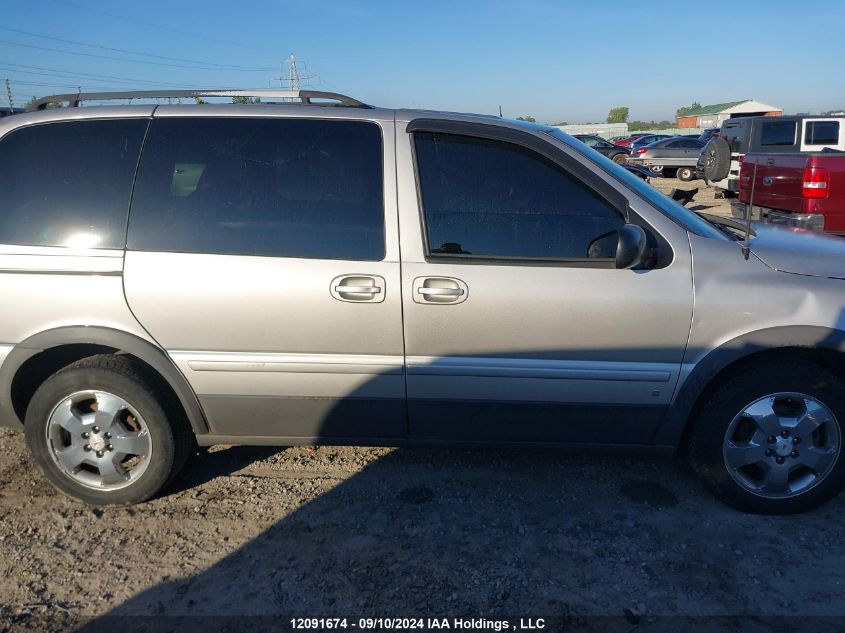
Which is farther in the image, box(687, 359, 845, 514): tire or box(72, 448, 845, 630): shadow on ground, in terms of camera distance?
box(687, 359, 845, 514): tire

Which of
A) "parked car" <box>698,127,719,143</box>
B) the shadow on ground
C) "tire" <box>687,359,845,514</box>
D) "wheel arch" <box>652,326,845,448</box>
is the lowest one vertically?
the shadow on ground

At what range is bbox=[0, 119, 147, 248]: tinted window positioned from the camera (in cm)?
294

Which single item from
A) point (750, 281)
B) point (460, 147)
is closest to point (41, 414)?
point (460, 147)

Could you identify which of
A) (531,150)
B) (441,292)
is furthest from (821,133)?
(441,292)

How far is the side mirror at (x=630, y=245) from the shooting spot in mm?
2646

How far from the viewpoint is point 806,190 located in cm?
666

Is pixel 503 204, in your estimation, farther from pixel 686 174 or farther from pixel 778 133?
pixel 686 174

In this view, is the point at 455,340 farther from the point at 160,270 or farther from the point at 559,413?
the point at 160,270

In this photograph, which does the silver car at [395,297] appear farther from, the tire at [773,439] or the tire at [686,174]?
the tire at [686,174]

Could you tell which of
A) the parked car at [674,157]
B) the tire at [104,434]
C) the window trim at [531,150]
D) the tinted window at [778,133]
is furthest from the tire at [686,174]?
the tire at [104,434]

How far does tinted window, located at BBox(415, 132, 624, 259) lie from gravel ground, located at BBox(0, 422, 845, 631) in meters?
1.26

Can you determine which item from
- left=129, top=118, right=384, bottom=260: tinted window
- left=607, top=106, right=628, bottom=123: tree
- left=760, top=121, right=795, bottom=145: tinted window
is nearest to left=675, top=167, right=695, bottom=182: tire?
left=760, top=121, right=795, bottom=145: tinted window

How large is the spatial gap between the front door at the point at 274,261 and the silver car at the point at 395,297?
1 centimetres

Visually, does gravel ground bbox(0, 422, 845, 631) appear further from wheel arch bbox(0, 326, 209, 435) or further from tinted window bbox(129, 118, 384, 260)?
tinted window bbox(129, 118, 384, 260)
